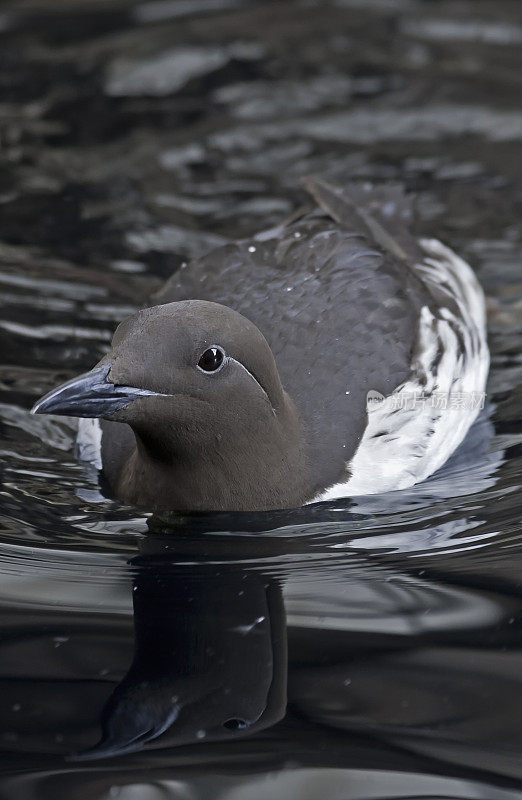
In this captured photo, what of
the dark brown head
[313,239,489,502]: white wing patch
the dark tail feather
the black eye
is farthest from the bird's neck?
the dark tail feather

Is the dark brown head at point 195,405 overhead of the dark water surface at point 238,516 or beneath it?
overhead

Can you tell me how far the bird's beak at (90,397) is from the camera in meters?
4.56

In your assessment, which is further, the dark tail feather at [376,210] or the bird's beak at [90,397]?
the dark tail feather at [376,210]

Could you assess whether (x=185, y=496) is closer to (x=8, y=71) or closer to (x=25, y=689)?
(x=25, y=689)

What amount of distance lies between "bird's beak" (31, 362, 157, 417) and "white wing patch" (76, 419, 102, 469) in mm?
1233

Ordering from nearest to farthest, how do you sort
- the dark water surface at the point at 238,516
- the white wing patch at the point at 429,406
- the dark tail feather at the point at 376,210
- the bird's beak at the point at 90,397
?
the dark water surface at the point at 238,516
the bird's beak at the point at 90,397
the white wing patch at the point at 429,406
the dark tail feather at the point at 376,210

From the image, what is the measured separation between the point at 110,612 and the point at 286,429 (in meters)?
1.17

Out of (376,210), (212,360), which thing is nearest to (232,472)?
(212,360)

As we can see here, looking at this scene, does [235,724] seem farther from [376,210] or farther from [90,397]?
[376,210]
